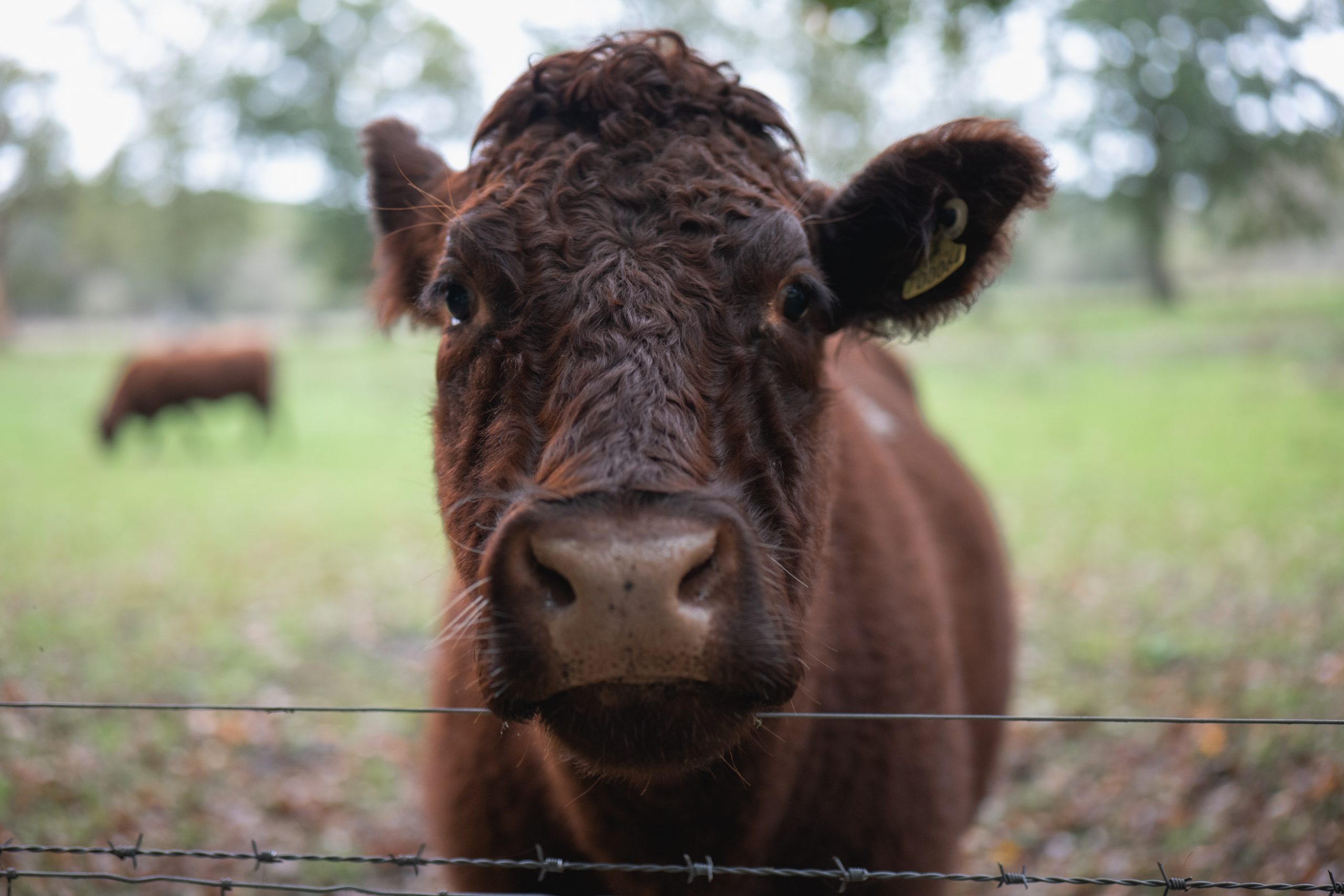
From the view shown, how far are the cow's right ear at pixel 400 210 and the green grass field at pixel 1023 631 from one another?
690mm

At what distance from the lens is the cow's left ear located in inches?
99.2

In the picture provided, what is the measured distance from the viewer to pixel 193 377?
21453mm

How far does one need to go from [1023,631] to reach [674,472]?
23.6 ft

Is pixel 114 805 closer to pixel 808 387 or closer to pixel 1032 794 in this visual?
pixel 808 387

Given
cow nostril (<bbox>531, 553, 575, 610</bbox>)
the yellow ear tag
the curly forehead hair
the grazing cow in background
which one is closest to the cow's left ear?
the yellow ear tag

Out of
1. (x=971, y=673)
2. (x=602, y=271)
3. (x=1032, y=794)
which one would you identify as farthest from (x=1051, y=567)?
(x=602, y=271)

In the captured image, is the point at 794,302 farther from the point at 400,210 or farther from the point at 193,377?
the point at 193,377

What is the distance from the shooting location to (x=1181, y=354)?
70.6ft

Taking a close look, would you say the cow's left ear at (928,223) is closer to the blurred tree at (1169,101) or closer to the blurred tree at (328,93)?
the blurred tree at (1169,101)

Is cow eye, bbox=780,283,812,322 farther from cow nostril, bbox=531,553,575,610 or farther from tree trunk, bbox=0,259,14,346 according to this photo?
tree trunk, bbox=0,259,14,346

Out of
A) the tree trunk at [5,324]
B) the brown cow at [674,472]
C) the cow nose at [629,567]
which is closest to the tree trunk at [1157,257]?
the brown cow at [674,472]

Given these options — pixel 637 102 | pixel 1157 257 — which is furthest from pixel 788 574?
pixel 1157 257

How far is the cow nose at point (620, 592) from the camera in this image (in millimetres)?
1570

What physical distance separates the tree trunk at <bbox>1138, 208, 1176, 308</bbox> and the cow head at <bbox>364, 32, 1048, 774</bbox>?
30507mm
